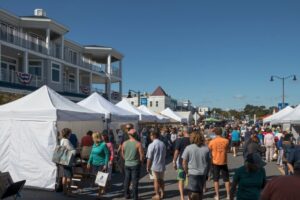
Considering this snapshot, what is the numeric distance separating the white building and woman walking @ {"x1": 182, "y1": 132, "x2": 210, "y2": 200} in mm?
22921

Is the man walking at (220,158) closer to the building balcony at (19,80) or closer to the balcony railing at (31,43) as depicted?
the building balcony at (19,80)

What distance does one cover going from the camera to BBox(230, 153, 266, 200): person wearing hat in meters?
5.73

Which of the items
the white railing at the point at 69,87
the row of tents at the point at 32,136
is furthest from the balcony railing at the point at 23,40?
the row of tents at the point at 32,136

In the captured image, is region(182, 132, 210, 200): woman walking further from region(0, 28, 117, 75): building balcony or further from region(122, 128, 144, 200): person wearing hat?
region(0, 28, 117, 75): building balcony

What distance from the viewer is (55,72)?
1502 inches

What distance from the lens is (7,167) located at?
38.3 ft

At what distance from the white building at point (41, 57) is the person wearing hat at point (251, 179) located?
25.1 m

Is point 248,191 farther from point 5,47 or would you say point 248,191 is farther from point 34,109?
point 5,47

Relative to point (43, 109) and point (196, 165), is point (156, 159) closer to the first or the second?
point (196, 165)

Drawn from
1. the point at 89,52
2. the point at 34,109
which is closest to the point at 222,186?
the point at 34,109

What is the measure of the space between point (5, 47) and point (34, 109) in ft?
73.3

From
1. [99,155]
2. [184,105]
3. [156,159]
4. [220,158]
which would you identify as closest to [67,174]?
[99,155]

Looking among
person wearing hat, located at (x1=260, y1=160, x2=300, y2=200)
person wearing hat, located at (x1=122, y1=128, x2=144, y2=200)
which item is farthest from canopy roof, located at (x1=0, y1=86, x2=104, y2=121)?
person wearing hat, located at (x1=260, y1=160, x2=300, y2=200)

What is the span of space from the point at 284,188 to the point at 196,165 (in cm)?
358
